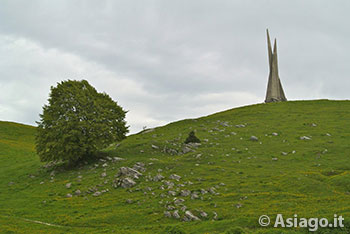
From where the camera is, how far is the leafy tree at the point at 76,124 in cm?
4041

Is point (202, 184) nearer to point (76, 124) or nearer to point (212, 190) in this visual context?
point (212, 190)

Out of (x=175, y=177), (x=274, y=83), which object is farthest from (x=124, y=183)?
(x=274, y=83)

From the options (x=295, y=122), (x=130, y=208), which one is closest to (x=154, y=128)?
(x=295, y=122)

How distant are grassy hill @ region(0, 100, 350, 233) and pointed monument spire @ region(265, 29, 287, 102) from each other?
109ft

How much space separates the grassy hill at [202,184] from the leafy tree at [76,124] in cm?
277

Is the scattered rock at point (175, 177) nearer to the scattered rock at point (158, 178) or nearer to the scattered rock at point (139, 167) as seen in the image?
the scattered rock at point (158, 178)

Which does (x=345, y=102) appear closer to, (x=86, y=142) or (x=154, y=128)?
(x=154, y=128)

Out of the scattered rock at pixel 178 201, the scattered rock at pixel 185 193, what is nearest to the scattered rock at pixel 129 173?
the scattered rock at pixel 185 193

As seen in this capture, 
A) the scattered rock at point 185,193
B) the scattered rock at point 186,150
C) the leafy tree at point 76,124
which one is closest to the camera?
the scattered rock at point 185,193

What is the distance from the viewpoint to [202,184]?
29.7 meters

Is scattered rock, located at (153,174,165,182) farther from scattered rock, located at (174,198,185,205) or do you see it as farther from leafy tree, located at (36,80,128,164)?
leafy tree, located at (36,80,128,164)

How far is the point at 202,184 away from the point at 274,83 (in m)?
71.7

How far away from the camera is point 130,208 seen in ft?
83.9

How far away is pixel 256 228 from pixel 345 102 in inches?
2835
